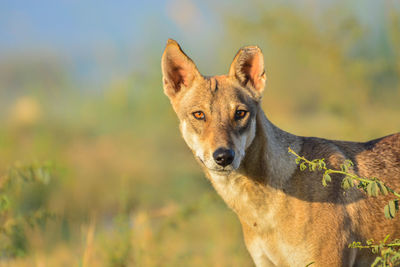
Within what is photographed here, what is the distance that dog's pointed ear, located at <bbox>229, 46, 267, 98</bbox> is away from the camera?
439 centimetres

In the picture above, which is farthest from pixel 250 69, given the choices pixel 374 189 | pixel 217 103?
pixel 374 189

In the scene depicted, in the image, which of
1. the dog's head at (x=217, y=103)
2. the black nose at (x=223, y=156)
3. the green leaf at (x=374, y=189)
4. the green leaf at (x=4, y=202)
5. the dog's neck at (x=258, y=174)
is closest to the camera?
the green leaf at (x=374, y=189)

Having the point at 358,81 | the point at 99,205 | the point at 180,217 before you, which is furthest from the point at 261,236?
the point at 99,205

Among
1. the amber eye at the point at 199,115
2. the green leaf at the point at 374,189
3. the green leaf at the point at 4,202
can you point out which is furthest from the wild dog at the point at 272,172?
the green leaf at the point at 4,202

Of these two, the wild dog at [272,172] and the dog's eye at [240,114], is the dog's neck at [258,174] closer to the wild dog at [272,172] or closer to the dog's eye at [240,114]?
the wild dog at [272,172]

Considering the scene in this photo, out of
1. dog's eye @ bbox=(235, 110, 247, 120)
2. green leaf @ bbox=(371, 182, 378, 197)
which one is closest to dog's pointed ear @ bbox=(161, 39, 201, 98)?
dog's eye @ bbox=(235, 110, 247, 120)

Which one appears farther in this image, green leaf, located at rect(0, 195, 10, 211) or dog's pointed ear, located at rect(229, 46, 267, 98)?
dog's pointed ear, located at rect(229, 46, 267, 98)

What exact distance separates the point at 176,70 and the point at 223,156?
1.13 metres

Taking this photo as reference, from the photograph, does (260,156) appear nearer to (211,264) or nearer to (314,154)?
(314,154)

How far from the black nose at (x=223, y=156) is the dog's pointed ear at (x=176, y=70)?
906 millimetres

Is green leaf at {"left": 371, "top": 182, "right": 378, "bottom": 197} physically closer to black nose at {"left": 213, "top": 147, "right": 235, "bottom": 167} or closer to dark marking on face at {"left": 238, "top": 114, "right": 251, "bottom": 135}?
black nose at {"left": 213, "top": 147, "right": 235, "bottom": 167}

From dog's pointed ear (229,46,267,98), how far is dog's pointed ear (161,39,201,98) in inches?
→ 12.5

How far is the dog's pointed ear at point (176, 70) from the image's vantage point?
442cm

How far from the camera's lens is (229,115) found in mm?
4125
